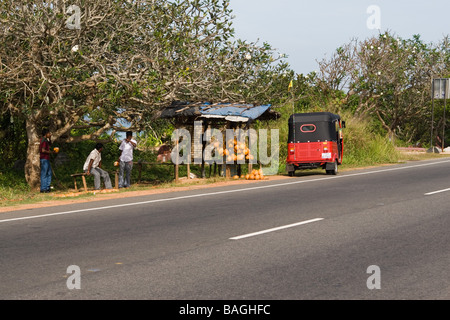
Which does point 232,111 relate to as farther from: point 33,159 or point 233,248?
point 233,248

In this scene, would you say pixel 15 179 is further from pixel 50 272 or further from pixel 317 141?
pixel 50 272

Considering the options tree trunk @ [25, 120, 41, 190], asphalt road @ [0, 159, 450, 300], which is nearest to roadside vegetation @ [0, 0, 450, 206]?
tree trunk @ [25, 120, 41, 190]

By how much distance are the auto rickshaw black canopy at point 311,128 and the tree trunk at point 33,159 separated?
8.89 metres

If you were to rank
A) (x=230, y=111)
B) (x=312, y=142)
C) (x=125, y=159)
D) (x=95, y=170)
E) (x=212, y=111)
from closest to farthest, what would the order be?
(x=95, y=170) → (x=125, y=159) → (x=212, y=111) → (x=230, y=111) → (x=312, y=142)

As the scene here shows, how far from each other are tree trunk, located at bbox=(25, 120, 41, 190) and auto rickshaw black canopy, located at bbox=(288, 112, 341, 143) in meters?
8.89

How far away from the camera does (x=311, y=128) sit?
22984 millimetres

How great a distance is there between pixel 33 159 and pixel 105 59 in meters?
4.56

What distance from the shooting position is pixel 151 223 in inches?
437

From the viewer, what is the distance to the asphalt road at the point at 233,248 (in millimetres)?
6395

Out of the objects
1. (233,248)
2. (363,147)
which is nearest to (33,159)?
(233,248)

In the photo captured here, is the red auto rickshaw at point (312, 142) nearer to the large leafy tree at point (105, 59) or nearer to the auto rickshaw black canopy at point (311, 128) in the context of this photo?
the auto rickshaw black canopy at point (311, 128)

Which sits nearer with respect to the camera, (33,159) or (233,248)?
(233,248)

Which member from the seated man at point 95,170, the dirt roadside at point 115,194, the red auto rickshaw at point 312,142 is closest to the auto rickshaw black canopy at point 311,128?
the red auto rickshaw at point 312,142
